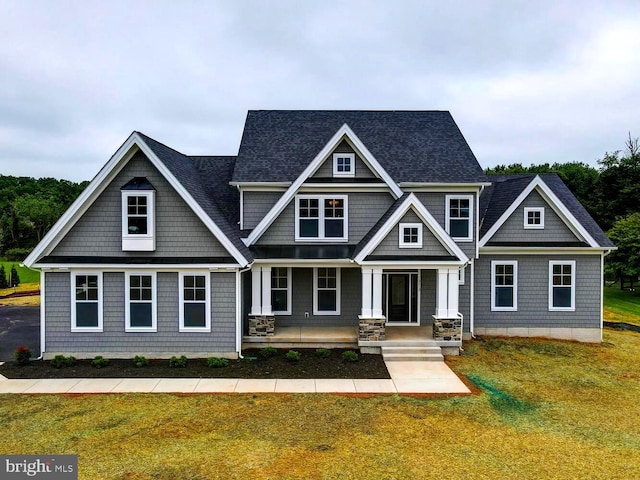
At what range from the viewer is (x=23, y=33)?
788 inches

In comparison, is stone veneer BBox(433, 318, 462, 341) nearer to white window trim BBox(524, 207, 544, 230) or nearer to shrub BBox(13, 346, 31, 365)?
white window trim BBox(524, 207, 544, 230)

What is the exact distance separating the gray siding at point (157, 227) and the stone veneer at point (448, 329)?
Result: 757cm

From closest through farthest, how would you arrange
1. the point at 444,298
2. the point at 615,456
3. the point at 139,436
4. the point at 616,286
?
the point at 615,456 → the point at 139,436 → the point at 444,298 → the point at 616,286

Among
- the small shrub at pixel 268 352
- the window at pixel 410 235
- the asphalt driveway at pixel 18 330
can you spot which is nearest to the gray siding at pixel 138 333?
the small shrub at pixel 268 352

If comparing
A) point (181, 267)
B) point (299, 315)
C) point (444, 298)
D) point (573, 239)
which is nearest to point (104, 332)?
point (181, 267)

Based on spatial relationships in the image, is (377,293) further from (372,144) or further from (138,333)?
(138,333)

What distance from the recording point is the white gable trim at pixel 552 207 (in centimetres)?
1647

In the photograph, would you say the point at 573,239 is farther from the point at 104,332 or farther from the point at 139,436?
the point at 104,332

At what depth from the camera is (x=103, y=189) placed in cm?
1369

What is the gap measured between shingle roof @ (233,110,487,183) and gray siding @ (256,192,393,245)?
1.20m

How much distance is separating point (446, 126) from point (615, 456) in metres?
14.7

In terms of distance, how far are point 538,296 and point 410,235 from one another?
6641 mm

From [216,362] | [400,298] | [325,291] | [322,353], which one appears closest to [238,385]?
[216,362]

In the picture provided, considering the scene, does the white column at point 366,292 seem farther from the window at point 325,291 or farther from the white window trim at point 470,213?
the white window trim at point 470,213
